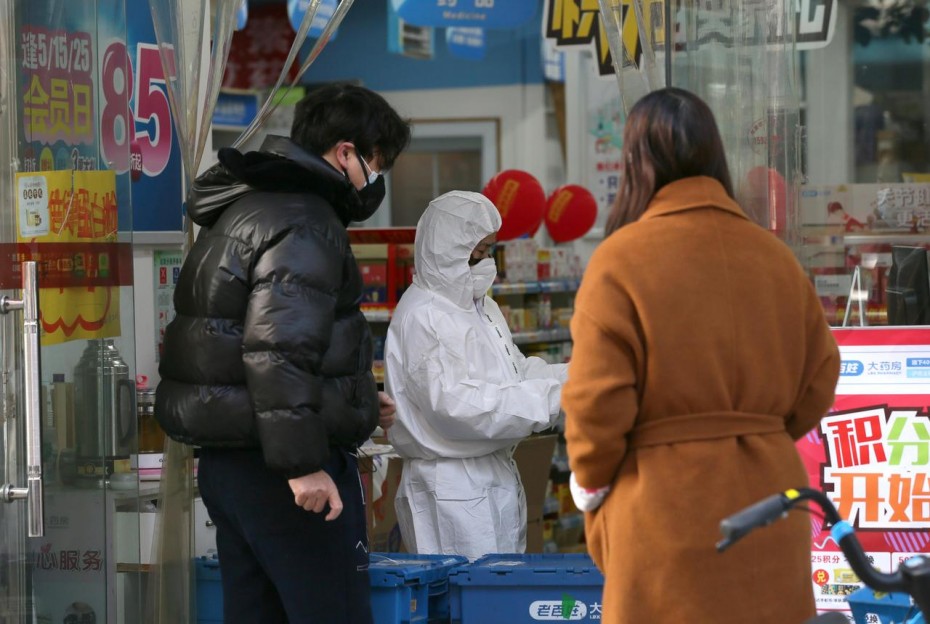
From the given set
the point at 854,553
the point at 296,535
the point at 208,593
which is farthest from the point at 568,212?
the point at 854,553

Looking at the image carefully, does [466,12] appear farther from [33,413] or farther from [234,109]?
[33,413]

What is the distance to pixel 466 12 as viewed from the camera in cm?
819

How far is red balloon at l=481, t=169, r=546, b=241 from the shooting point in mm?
7508

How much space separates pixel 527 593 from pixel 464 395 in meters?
0.74

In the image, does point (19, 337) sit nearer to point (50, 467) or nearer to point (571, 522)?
point (50, 467)

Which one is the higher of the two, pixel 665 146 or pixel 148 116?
pixel 148 116

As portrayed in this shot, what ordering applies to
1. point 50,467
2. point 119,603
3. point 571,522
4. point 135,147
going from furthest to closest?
point 571,522 < point 135,147 < point 119,603 < point 50,467

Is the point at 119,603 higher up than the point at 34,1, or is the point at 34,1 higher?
the point at 34,1

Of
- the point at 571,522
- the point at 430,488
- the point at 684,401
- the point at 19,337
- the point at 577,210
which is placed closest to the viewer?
the point at 684,401

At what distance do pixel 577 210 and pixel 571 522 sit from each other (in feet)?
7.72

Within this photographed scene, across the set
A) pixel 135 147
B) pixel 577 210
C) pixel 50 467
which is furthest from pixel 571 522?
pixel 50 467

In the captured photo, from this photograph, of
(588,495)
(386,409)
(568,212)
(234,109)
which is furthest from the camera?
(234,109)

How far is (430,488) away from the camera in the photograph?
4.59m

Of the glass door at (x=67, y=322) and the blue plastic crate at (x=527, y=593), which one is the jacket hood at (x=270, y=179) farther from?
the blue plastic crate at (x=527, y=593)
